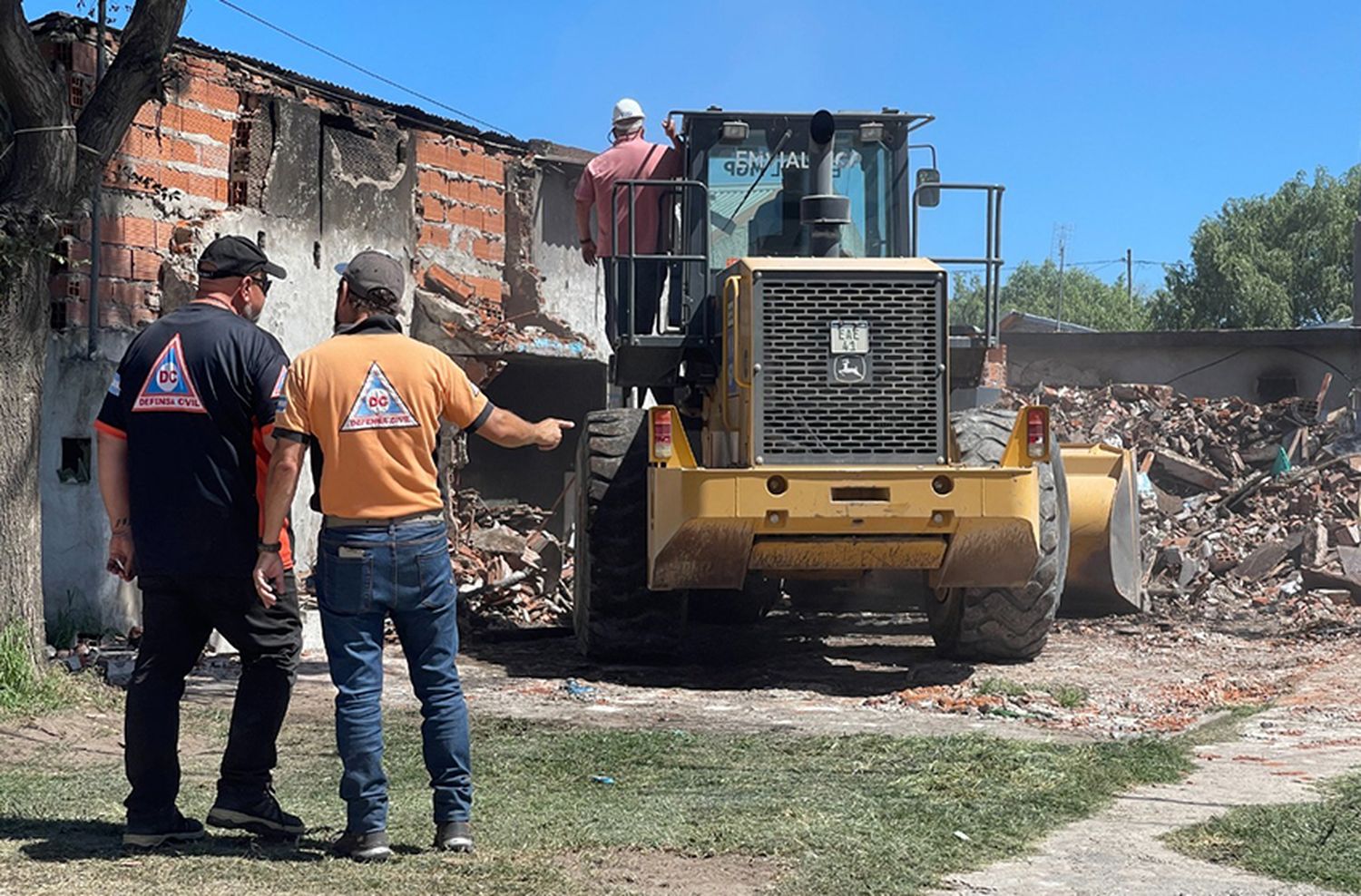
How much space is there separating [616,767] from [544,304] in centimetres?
1092

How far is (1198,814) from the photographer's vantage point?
6.12 meters

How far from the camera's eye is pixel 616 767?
7.25 m

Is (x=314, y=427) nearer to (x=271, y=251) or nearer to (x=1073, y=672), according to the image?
(x=1073, y=672)

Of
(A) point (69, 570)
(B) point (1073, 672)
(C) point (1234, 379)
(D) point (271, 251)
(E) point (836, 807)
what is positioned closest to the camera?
(E) point (836, 807)

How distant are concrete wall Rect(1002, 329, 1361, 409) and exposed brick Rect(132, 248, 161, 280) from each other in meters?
14.7

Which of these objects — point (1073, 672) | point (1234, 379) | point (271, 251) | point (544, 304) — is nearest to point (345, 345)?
point (1073, 672)

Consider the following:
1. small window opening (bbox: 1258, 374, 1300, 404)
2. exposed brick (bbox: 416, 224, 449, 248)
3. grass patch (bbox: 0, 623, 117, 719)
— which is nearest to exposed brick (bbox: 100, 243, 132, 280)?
exposed brick (bbox: 416, 224, 449, 248)

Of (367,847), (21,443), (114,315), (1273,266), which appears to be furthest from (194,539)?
(1273,266)

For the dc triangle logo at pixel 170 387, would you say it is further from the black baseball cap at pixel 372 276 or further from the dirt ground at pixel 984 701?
the dirt ground at pixel 984 701

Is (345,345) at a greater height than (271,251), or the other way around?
(271,251)

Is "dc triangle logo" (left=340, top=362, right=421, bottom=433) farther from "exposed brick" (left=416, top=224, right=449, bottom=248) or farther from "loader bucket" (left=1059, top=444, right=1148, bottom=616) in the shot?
"exposed brick" (left=416, top=224, right=449, bottom=248)

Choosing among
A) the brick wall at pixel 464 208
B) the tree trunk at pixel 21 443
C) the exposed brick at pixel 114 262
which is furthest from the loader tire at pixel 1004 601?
the brick wall at pixel 464 208

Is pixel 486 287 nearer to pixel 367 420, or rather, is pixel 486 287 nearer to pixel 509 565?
pixel 509 565

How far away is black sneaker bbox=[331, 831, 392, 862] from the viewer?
Result: 202 inches
